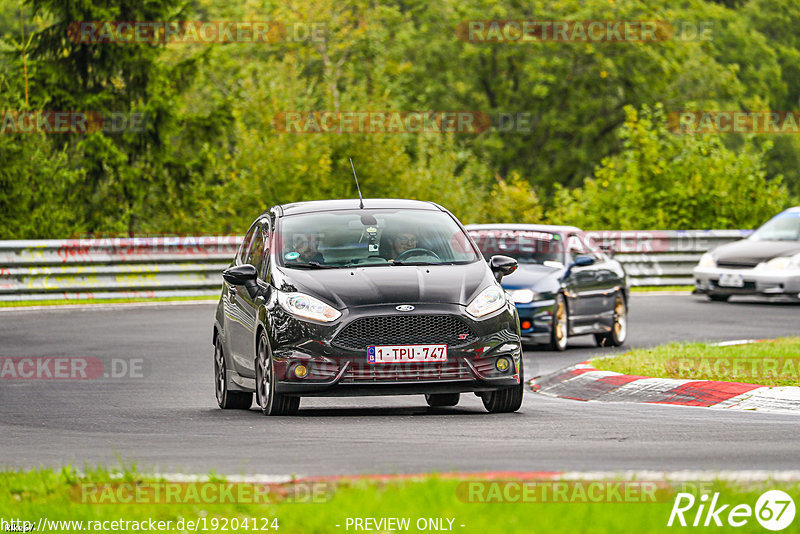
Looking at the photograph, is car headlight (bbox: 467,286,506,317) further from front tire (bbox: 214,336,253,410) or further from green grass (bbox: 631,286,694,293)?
green grass (bbox: 631,286,694,293)

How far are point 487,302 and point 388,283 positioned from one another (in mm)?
736

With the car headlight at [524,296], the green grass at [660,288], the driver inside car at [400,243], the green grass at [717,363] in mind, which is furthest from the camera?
the green grass at [660,288]

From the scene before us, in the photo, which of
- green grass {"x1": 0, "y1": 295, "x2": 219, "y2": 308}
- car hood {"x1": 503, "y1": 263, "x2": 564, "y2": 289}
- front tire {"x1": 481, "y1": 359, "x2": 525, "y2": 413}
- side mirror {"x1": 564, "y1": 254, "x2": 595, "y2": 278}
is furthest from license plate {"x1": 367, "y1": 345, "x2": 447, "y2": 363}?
green grass {"x1": 0, "y1": 295, "x2": 219, "y2": 308}

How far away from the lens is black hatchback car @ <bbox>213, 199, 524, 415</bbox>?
11.2 m

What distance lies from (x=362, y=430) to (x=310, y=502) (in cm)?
360

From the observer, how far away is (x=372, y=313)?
11.2 m

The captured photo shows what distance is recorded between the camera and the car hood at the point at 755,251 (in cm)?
2644

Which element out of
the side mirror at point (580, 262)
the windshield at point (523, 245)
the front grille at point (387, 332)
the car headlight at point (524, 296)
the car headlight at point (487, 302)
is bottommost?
the car headlight at point (524, 296)

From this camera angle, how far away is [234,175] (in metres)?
36.6

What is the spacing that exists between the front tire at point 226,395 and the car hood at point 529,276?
5847 millimetres

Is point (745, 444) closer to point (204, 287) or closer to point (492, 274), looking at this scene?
point (492, 274)

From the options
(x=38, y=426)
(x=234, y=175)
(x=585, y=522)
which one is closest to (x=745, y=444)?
(x=585, y=522)

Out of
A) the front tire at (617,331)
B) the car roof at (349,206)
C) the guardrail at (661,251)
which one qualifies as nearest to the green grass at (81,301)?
the guardrail at (661,251)

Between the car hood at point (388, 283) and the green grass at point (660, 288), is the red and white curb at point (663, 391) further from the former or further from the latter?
the green grass at point (660, 288)
